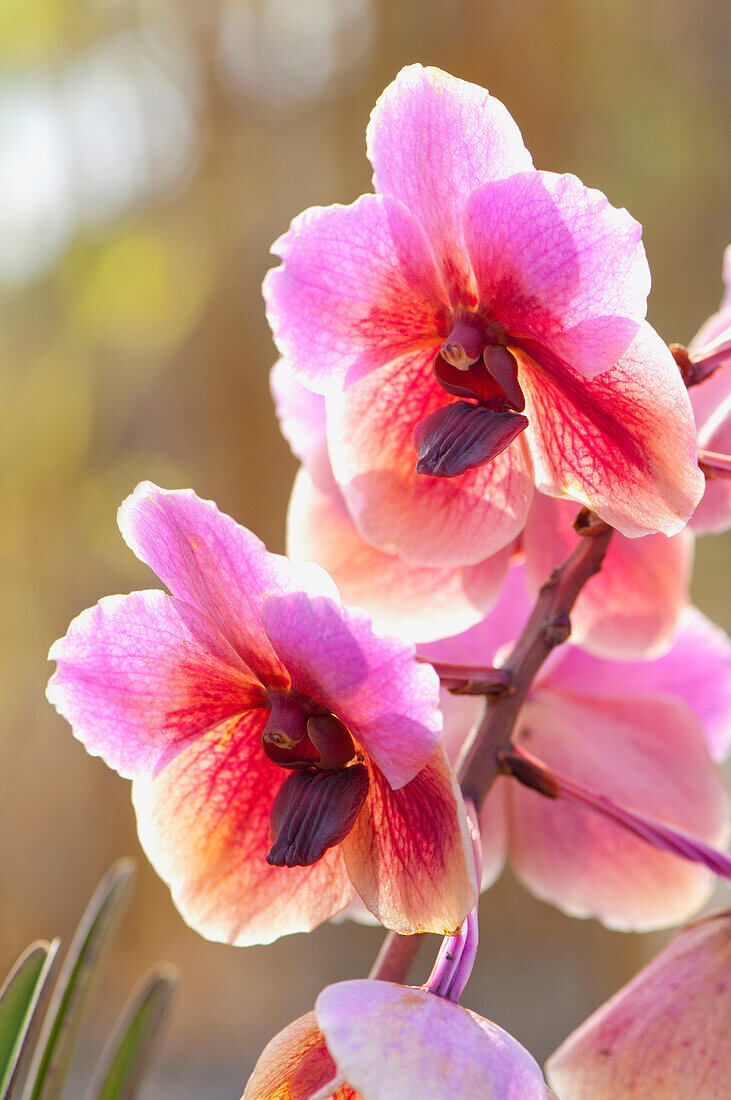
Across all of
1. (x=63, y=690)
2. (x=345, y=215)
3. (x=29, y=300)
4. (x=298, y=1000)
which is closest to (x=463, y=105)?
(x=345, y=215)

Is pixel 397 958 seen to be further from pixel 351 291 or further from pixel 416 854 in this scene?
pixel 351 291

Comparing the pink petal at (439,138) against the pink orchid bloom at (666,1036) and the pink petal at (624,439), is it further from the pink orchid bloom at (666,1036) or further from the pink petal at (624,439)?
the pink orchid bloom at (666,1036)

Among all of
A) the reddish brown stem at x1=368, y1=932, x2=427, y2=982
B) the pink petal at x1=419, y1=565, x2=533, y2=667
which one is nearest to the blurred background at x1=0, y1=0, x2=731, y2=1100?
the pink petal at x1=419, y1=565, x2=533, y2=667

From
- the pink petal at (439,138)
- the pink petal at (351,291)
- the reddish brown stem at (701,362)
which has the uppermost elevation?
the pink petal at (439,138)

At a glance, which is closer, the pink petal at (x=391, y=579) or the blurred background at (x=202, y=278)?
the pink petal at (x=391, y=579)

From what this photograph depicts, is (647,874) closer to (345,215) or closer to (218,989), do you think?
(345,215)

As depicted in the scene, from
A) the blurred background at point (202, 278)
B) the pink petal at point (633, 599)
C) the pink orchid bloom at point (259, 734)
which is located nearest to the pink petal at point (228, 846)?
the pink orchid bloom at point (259, 734)

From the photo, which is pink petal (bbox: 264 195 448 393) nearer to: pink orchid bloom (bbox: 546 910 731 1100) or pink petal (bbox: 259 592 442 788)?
pink petal (bbox: 259 592 442 788)

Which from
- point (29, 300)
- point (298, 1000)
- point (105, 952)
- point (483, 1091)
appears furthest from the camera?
point (298, 1000)
